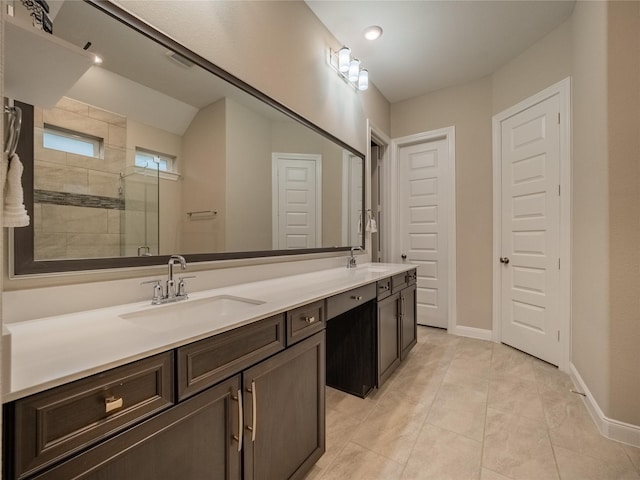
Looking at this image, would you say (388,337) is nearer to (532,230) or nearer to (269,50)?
(532,230)

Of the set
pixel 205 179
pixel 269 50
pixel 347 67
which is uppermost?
pixel 347 67

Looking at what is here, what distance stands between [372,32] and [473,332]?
3181mm

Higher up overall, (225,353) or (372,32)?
(372,32)

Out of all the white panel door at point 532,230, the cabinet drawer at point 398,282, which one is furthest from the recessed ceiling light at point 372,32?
the cabinet drawer at point 398,282

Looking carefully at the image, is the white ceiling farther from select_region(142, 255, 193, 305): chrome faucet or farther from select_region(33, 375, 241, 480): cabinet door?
select_region(33, 375, 241, 480): cabinet door

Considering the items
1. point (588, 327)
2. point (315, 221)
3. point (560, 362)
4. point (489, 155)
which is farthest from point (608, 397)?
point (489, 155)

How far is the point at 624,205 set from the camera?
1.64m

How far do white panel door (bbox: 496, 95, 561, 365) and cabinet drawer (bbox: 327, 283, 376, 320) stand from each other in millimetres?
1790

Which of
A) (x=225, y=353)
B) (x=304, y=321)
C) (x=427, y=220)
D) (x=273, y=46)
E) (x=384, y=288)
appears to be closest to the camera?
(x=225, y=353)

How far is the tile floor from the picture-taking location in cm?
140

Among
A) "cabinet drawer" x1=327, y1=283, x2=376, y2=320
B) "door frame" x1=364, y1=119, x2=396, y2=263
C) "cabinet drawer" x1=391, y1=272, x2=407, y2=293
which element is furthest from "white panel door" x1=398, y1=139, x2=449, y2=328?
"cabinet drawer" x1=327, y1=283, x2=376, y2=320

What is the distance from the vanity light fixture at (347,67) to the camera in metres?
2.47

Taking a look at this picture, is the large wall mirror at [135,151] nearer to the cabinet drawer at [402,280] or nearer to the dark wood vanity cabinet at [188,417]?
the dark wood vanity cabinet at [188,417]

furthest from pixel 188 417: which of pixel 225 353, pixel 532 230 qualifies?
pixel 532 230
